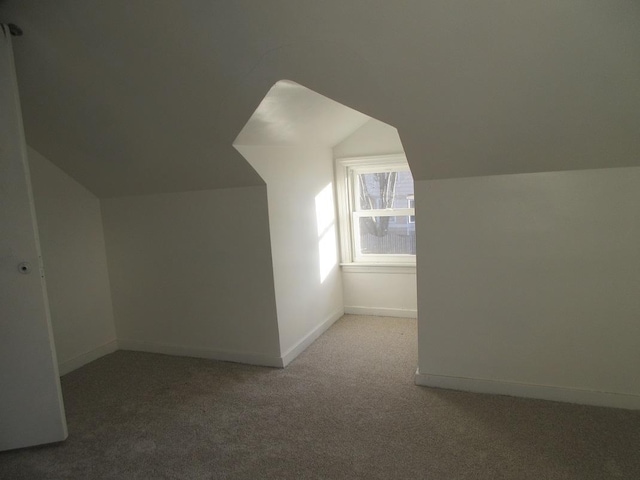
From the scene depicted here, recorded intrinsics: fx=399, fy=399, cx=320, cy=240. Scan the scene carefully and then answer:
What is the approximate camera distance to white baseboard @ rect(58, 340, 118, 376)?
3.33 metres

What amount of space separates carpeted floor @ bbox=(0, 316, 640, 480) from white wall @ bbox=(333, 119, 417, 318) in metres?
1.08

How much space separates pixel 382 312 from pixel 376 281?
1.11 feet

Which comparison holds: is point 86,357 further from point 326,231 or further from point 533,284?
point 533,284

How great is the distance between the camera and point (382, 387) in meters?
2.74

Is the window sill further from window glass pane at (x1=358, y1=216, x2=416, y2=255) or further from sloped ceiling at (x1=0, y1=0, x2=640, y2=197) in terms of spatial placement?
sloped ceiling at (x1=0, y1=0, x2=640, y2=197)

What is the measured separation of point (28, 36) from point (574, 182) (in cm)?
317

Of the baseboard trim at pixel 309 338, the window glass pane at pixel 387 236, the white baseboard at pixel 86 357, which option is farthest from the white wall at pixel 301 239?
the white baseboard at pixel 86 357

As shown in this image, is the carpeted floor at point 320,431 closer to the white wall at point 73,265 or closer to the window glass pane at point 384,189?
the white wall at point 73,265

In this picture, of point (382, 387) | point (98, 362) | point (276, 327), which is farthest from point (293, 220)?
point (98, 362)

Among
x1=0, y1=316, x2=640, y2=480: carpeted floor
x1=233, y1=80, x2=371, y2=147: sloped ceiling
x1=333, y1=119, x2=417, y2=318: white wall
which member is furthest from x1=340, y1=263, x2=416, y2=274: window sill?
x1=233, y1=80, x2=371, y2=147: sloped ceiling

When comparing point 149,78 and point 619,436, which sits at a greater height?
point 149,78

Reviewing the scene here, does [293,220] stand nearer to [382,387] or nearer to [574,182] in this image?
[382,387]

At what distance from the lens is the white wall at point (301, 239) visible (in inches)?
123

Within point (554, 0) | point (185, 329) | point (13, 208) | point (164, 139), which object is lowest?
point (185, 329)
